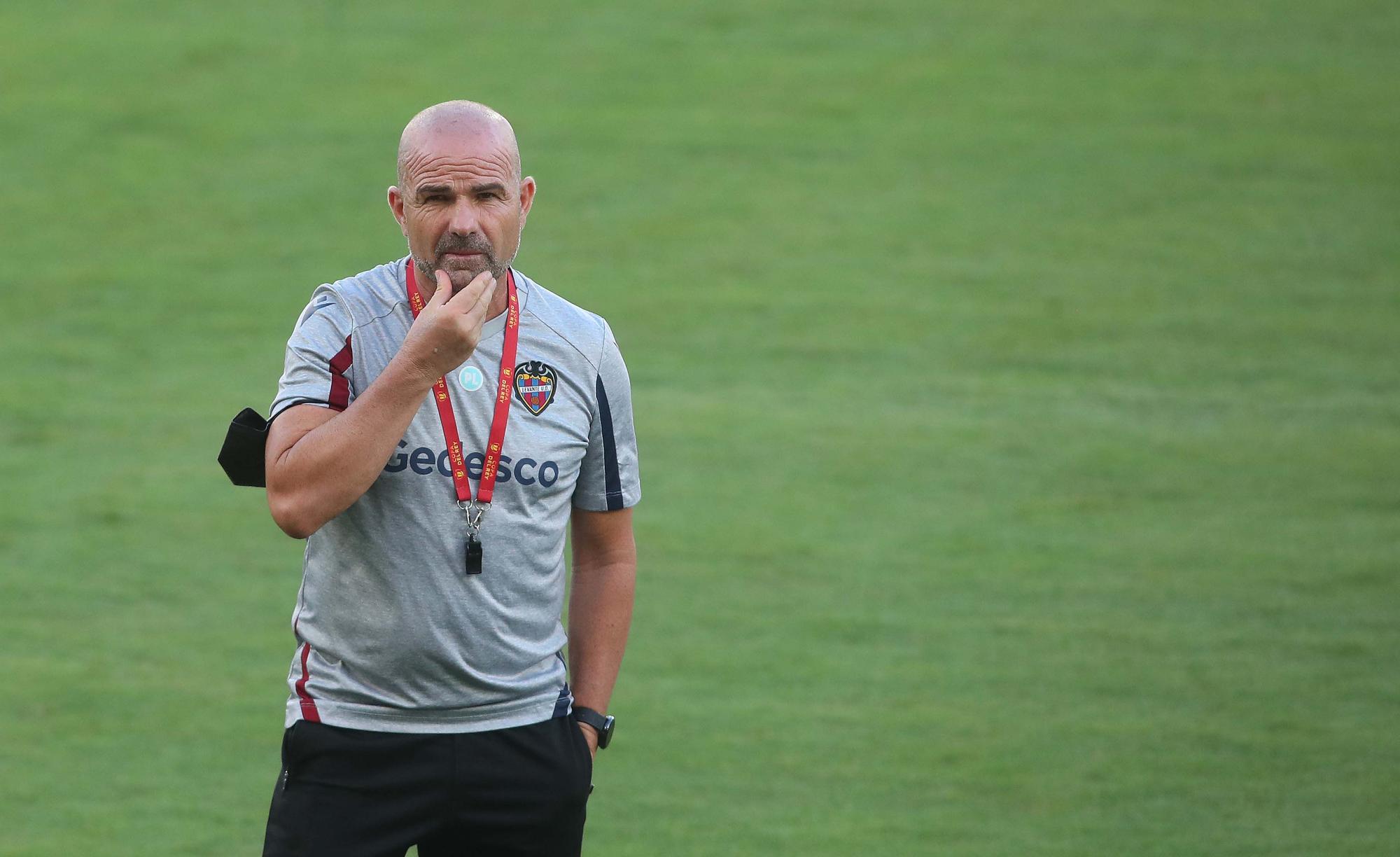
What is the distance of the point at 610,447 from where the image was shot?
227cm

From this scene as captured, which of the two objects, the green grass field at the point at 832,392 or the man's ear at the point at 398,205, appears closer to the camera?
the man's ear at the point at 398,205

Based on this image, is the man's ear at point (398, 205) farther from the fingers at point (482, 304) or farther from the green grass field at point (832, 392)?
the green grass field at point (832, 392)

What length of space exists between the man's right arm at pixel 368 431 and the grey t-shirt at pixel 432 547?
0.12m

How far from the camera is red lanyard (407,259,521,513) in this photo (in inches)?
81.7

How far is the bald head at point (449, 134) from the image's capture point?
207 centimetres

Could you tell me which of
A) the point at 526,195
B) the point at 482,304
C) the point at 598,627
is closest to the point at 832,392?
the point at 598,627

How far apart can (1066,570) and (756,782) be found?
6.23 ft

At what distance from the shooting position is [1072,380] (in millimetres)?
7641

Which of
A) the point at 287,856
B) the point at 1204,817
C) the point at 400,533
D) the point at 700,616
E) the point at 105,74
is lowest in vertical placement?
the point at 1204,817

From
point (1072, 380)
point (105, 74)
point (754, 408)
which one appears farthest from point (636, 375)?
point (105, 74)

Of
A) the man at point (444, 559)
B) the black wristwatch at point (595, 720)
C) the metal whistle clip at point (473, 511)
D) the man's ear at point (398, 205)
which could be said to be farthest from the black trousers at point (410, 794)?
the man's ear at point (398, 205)

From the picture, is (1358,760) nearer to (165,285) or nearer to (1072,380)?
(1072,380)

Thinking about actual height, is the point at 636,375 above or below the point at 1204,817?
above

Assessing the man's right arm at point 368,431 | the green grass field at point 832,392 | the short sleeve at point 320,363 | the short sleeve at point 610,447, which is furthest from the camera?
the green grass field at point 832,392
